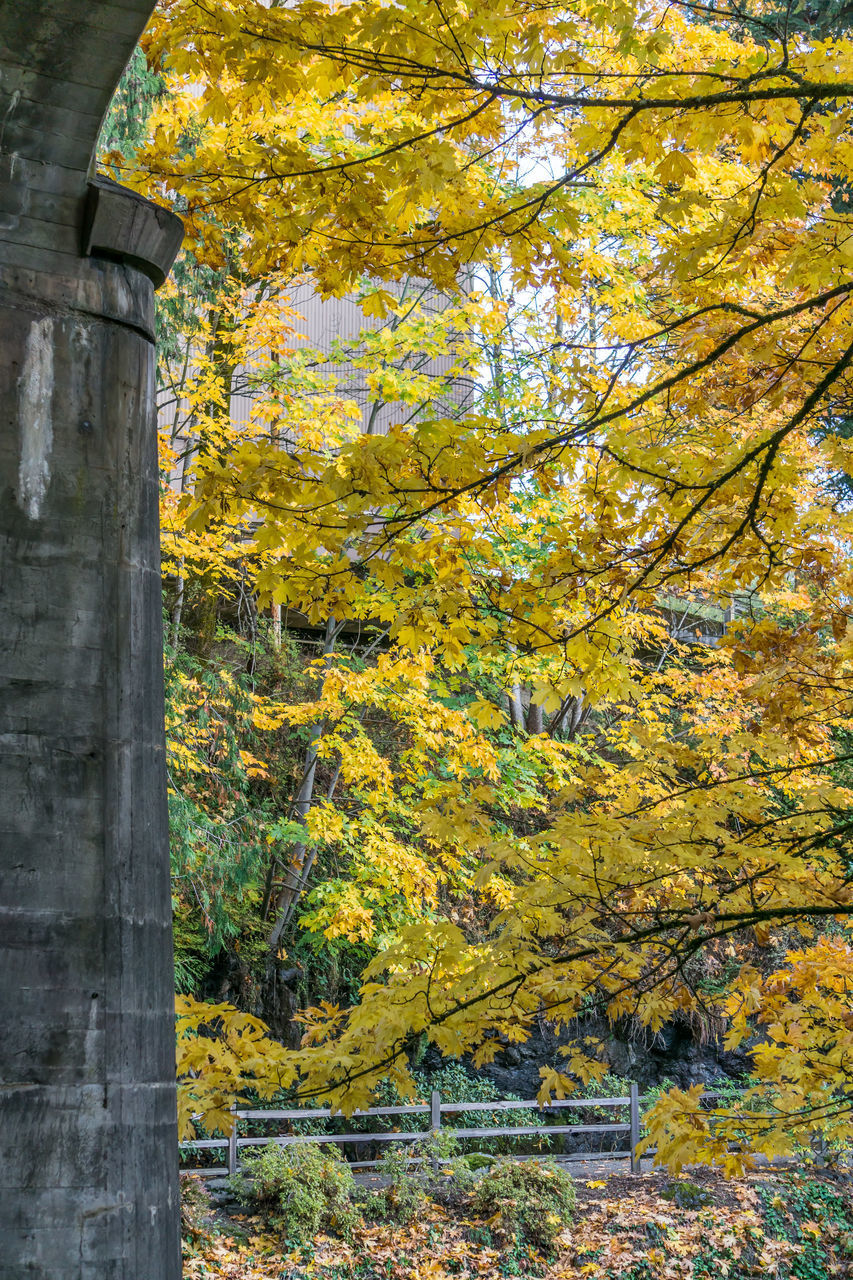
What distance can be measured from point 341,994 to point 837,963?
10.8 meters

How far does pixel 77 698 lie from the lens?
242 centimetres

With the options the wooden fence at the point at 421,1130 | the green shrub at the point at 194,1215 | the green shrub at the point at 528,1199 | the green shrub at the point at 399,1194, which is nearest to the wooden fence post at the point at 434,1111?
the wooden fence at the point at 421,1130

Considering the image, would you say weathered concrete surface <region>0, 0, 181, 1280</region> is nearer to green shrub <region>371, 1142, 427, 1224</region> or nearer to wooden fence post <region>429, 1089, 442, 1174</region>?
green shrub <region>371, 1142, 427, 1224</region>

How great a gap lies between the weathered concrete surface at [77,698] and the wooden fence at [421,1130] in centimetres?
776

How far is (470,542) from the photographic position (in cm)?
423

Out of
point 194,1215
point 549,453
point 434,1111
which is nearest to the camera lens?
Result: point 549,453

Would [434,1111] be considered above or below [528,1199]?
above

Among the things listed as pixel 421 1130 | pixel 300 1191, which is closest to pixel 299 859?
pixel 421 1130

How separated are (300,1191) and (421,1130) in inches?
135

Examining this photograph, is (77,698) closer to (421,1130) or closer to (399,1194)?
(399,1194)

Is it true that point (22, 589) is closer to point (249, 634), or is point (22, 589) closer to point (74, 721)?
point (74, 721)

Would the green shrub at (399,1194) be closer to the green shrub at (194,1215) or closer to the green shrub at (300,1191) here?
the green shrub at (300,1191)

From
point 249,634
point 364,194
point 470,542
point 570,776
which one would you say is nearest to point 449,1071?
point 570,776

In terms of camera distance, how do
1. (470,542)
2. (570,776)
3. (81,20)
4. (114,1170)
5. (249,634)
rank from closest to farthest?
(114,1170) → (81,20) → (470,542) → (570,776) → (249,634)
